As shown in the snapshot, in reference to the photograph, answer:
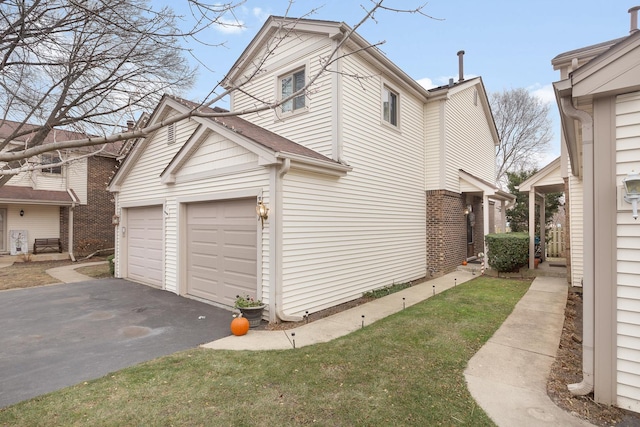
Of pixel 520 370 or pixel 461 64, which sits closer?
pixel 520 370

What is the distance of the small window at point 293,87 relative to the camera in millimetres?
8875

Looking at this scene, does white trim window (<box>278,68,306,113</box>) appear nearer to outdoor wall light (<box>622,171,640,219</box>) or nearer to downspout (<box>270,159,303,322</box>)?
downspout (<box>270,159,303,322</box>)

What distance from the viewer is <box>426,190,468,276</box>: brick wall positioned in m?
11.4

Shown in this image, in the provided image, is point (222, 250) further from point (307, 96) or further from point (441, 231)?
point (441, 231)

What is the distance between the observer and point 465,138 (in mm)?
13312

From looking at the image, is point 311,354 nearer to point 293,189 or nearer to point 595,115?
point 293,189

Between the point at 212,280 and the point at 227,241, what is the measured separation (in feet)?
4.08

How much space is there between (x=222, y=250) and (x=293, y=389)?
462cm

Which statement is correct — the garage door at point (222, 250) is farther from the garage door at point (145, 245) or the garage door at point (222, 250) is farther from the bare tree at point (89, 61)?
the bare tree at point (89, 61)

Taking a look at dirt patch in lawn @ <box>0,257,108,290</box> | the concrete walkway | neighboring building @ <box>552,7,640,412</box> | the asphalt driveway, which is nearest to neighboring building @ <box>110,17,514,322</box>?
the asphalt driveway

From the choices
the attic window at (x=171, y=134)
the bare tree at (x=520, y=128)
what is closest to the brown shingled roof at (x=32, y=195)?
the attic window at (x=171, y=134)

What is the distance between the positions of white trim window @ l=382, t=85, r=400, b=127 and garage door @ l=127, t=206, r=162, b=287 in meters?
7.64

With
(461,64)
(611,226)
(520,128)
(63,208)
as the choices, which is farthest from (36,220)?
(520,128)

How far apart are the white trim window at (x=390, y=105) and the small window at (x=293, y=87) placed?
2548 mm
